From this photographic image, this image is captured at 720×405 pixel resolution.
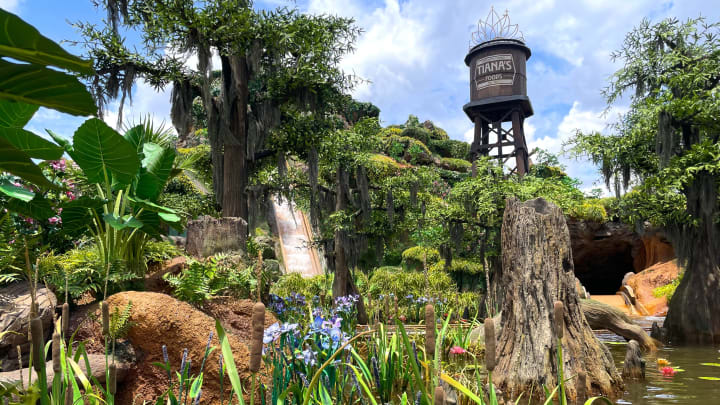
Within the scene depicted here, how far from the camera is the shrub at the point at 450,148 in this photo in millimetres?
37938

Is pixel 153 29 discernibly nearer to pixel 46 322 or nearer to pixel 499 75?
pixel 46 322

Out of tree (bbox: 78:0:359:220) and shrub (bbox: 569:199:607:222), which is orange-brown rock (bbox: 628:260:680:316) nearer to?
shrub (bbox: 569:199:607:222)

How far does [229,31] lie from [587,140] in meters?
8.63

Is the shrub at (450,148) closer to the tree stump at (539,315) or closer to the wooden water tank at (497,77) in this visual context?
the wooden water tank at (497,77)

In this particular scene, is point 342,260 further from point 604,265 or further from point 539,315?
point 604,265

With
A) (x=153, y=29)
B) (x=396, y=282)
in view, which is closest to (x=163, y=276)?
(x=153, y=29)

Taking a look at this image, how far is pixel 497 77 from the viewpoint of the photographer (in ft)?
90.0

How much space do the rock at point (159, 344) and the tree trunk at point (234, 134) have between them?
715cm

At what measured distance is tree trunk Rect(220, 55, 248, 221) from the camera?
35.8 feet

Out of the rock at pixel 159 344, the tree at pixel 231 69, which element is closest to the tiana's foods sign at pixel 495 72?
the tree at pixel 231 69

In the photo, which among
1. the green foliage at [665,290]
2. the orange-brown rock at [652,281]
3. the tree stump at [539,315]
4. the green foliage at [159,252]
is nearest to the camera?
the tree stump at [539,315]

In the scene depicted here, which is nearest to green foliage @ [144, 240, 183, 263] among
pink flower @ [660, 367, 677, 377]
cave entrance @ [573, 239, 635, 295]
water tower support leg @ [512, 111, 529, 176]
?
pink flower @ [660, 367, 677, 377]

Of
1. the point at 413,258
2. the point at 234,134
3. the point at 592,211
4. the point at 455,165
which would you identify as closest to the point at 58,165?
the point at 234,134

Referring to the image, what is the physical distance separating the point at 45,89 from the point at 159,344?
3.47m
